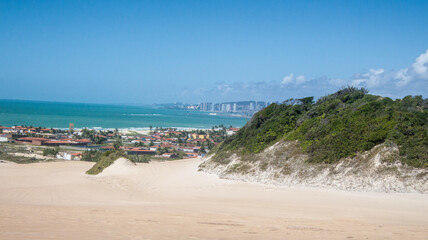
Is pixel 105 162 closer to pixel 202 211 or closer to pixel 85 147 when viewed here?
pixel 202 211

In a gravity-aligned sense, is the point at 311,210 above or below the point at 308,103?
below

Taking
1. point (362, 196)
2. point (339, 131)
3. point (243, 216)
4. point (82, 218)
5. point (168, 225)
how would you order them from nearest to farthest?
point (168, 225) < point (82, 218) < point (243, 216) < point (362, 196) < point (339, 131)

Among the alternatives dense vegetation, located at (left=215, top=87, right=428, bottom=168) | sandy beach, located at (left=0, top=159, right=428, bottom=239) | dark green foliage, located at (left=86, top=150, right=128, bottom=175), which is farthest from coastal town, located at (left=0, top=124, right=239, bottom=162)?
sandy beach, located at (left=0, top=159, right=428, bottom=239)

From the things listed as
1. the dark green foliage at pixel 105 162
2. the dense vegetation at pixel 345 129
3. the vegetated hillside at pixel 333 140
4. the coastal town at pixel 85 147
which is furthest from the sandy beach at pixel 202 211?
the coastal town at pixel 85 147

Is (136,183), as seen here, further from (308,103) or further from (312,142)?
(308,103)

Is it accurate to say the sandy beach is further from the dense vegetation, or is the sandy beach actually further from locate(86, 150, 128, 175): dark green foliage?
locate(86, 150, 128, 175): dark green foliage

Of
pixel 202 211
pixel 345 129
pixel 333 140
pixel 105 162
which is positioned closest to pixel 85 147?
pixel 105 162

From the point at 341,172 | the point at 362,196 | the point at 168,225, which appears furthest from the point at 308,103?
the point at 168,225

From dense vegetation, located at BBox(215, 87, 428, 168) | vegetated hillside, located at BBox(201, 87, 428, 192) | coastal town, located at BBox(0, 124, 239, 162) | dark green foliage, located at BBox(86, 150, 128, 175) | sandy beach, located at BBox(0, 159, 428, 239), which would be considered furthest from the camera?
coastal town, located at BBox(0, 124, 239, 162)
